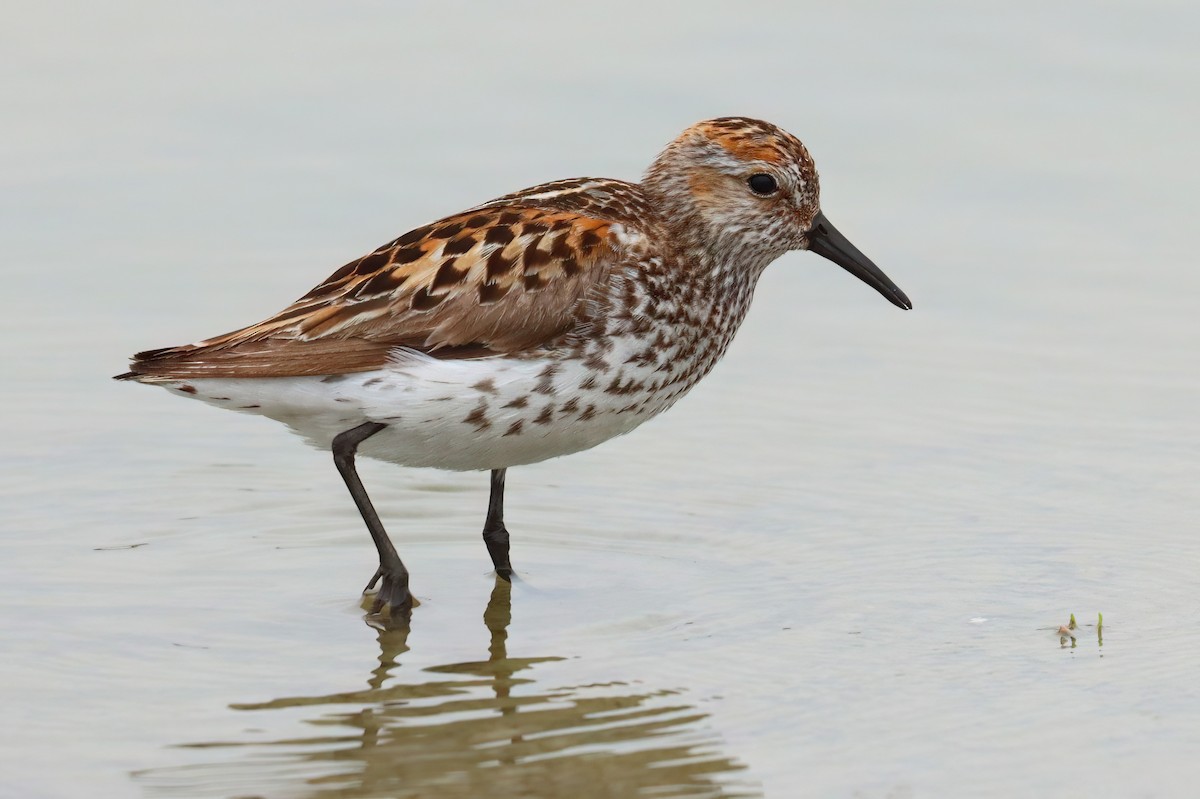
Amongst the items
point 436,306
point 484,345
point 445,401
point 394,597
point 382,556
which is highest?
point 436,306

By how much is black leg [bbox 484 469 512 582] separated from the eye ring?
185cm

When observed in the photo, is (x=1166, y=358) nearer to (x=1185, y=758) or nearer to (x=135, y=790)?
(x=1185, y=758)

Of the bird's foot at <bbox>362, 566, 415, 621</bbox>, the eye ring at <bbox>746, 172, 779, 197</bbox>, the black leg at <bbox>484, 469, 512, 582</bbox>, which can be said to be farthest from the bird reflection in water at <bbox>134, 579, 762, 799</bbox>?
the eye ring at <bbox>746, 172, 779, 197</bbox>

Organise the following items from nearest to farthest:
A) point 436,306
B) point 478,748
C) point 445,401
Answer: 1. point 478,748
2. point 445,401
3. point 436,306

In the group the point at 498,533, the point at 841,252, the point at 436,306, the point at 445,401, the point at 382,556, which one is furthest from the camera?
the point at 841,252

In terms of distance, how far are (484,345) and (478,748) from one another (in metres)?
2.05

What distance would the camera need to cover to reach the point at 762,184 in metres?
10.2

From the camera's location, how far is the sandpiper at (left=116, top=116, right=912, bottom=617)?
9203 millimetres

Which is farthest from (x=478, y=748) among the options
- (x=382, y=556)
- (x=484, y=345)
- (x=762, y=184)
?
(x=762, y=184)

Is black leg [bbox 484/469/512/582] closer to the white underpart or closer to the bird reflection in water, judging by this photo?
the white underpart

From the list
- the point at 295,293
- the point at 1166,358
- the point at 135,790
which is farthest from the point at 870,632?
the point at 295,293

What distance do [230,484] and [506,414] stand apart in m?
2.44

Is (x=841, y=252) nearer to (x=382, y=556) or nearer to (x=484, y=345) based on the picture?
(x=484, y=345)

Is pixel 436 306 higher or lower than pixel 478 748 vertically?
higher
